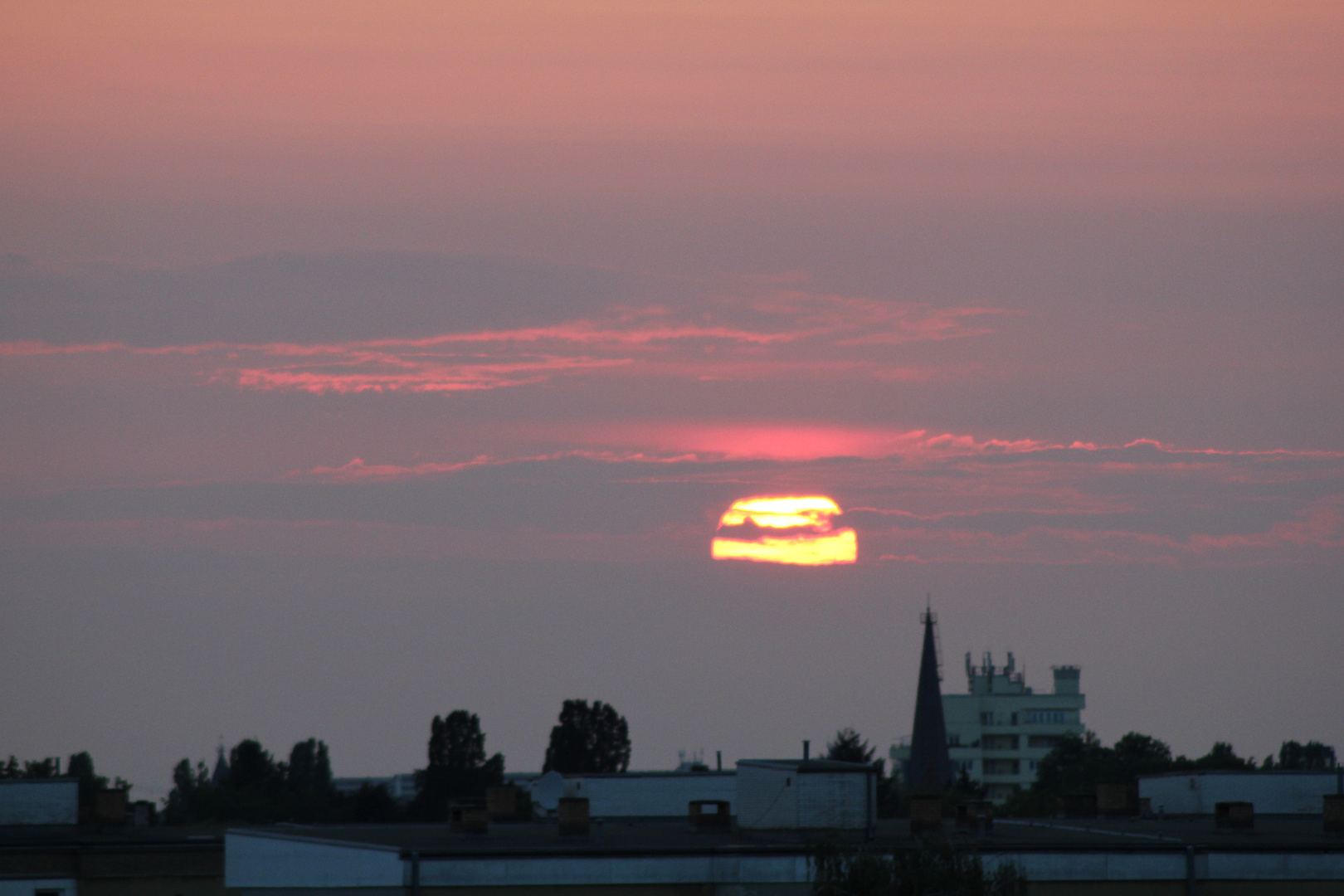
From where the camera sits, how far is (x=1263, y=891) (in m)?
44.2

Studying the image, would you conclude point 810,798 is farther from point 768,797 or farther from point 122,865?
point 122,865

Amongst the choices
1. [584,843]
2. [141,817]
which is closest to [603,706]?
[141,817]

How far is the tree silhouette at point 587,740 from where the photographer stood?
140 metres

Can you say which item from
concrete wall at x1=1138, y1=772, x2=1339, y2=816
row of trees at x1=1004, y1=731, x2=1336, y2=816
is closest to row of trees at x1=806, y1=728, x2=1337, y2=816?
row of trees at x1=1004, y1=731, x2=1336, y2=816

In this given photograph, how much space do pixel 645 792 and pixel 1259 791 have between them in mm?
21024

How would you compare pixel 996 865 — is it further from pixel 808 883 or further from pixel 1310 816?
pixel 1310 816

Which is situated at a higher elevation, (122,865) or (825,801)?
(825,801)

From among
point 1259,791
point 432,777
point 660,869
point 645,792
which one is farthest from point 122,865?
point 432,777

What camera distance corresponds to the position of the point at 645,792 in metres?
62.8

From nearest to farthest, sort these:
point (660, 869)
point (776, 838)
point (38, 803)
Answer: point (660, 869) → point (776, 838) → point (38, 803)

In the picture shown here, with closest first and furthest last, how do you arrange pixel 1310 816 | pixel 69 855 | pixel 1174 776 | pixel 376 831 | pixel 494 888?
pixel 494 888, pixel 376 831, pixel 69 855, pixel 1310 816, pixel 1174 776

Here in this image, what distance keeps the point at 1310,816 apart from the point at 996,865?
23812 mm

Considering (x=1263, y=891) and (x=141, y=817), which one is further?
(x=141, y=817)

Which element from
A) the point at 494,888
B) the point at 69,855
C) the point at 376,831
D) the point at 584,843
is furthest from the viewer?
the point at 69,855
